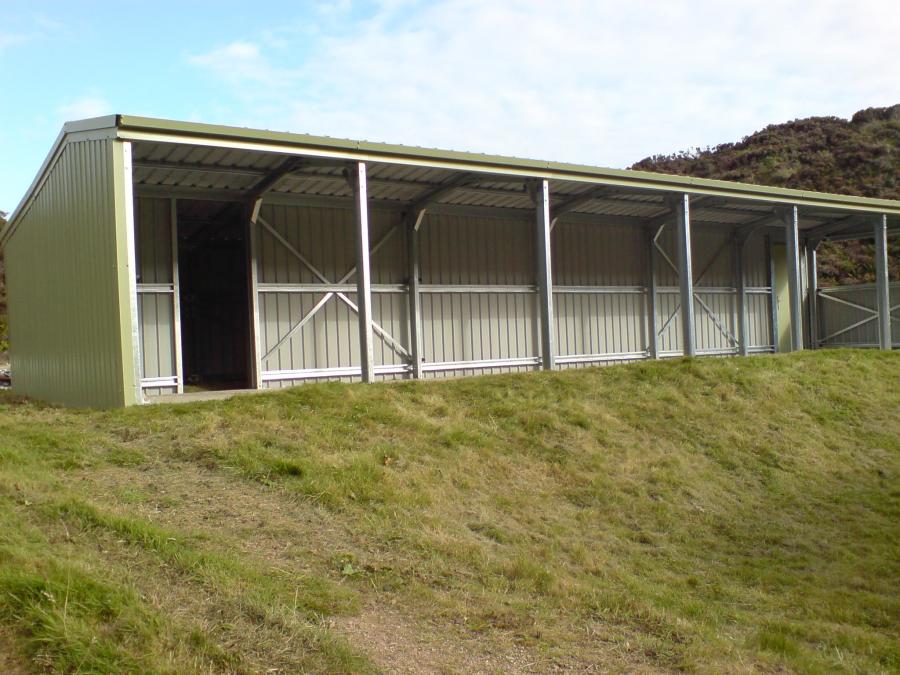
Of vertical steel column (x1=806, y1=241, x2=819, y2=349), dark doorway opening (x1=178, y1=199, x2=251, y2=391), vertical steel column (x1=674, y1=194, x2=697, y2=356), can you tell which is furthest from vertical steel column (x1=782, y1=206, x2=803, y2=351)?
dark doorway opening (x1=178, y1=199, x2=251, y2=391)

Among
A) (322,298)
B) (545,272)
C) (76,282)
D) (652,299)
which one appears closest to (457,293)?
(322,298)

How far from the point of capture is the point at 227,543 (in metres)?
6.12

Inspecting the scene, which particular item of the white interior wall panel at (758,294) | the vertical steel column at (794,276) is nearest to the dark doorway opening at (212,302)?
the vertical steel column at (794,276)

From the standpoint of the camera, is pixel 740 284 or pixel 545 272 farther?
pixel 740 284

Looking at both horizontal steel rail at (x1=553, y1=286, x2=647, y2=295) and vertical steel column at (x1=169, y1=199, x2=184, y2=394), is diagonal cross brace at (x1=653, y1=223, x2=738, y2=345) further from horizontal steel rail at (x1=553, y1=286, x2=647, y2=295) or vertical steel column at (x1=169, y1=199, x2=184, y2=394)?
vertical steel column at (x1=169, y1=199, x2=184, y2=394)

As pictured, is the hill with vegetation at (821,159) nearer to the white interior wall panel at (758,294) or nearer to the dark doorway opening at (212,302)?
the white interior wall panel at (758,294)

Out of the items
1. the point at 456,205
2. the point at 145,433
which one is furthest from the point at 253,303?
the point at 145,433

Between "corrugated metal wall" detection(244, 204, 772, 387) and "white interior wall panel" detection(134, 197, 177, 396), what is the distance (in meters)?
1.47

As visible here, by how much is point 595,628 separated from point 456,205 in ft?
36.9

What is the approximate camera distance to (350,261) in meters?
14.9

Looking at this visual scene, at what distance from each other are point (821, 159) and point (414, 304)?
34364 millimetres

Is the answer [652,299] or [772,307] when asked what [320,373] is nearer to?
[652,299]

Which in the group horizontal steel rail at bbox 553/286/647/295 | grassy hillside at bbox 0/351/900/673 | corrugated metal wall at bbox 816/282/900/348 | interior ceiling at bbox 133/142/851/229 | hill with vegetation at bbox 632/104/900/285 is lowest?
grassy hillside at bbox 0/351/900/673

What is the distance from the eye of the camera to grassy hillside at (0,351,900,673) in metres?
4.91
